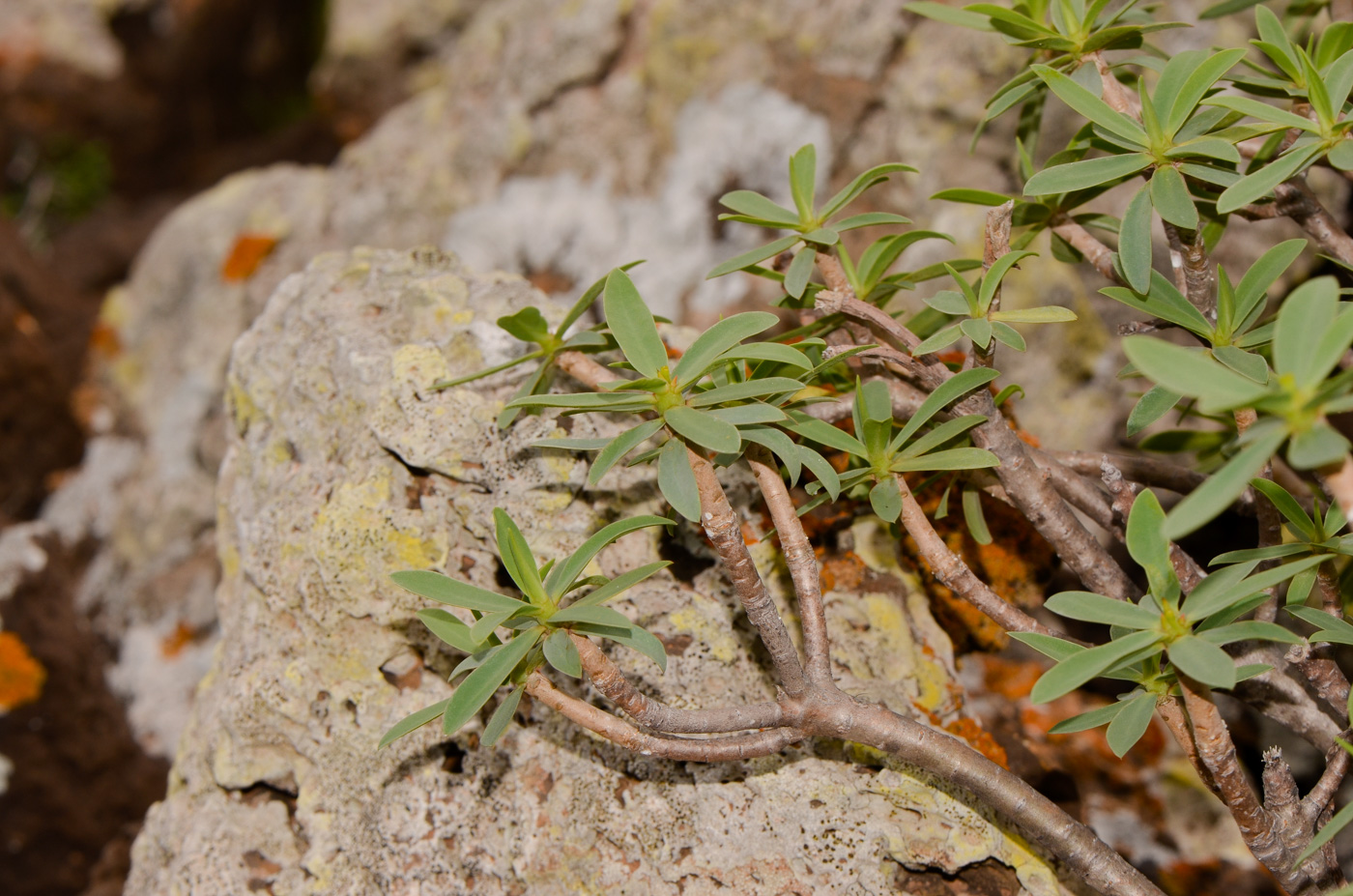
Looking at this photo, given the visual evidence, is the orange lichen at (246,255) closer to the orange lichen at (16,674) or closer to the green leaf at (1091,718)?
the orange lichen at (16,674)

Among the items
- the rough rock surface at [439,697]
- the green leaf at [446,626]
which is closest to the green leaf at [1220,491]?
the rough rock surface at [439,697]

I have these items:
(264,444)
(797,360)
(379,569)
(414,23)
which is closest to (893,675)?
(797,360)

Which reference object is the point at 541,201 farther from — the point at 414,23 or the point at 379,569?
the point at 414,23

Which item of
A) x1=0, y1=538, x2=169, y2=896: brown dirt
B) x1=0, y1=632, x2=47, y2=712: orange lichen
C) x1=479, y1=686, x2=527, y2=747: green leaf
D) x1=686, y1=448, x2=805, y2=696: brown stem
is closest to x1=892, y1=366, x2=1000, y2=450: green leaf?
x1=686, y1=448, x2=805, y2=696: brown stem

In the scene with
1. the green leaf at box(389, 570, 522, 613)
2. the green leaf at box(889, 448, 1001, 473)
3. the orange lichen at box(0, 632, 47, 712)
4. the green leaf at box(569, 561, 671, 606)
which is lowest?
the orange lichen at box(0, 632, 47, 712)

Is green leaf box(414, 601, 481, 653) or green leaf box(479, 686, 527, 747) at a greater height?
green leaf box(414, 601, 481, 653)

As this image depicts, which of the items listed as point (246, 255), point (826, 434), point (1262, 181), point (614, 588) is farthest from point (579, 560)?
point (246, 255)

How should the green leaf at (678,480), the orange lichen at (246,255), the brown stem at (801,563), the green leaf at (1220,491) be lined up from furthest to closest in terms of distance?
the orange lichen at (246,255)
the brown stem at (801,563)
the green leaf at (678,480)
the green leaf at (1220,491)

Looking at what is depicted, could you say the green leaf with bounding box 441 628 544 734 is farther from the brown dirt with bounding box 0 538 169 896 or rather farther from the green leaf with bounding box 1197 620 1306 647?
the brown dirt with bounding box 0 538 169 896
